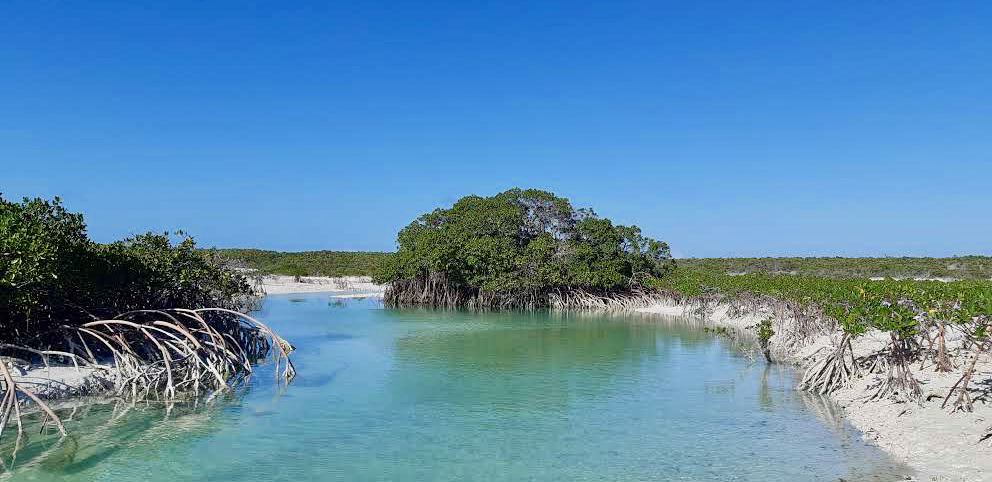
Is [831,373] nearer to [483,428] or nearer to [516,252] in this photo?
[483,428]

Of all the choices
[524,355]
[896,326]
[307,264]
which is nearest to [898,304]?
[896,326]

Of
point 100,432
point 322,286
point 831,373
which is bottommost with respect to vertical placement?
point 100,432

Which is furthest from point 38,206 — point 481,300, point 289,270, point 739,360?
point 289,270

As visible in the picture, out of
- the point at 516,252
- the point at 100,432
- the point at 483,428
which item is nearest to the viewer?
the point at 100,432

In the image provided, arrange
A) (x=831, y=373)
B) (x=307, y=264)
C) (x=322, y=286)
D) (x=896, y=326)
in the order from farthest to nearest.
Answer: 1. (x=307, y=264)
2. (x=322, y=286)
3. (x=831, y=373)
4. (x=896, y=326)

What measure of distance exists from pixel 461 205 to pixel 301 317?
9.28 meters

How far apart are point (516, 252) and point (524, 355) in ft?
40.0

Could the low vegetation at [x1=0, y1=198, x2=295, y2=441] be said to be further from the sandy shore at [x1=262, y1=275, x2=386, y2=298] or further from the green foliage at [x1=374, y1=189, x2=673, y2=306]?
the sandy shore at [x1=262, y1=275, x2=386, y2=298]

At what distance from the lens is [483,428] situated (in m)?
9.09

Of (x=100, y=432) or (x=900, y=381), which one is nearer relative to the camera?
(x=100, y=432)

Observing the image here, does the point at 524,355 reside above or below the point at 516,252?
below

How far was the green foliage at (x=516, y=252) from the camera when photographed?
26.6 m

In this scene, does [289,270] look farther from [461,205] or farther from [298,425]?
[298,425]

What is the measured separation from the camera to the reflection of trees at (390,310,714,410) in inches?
451
